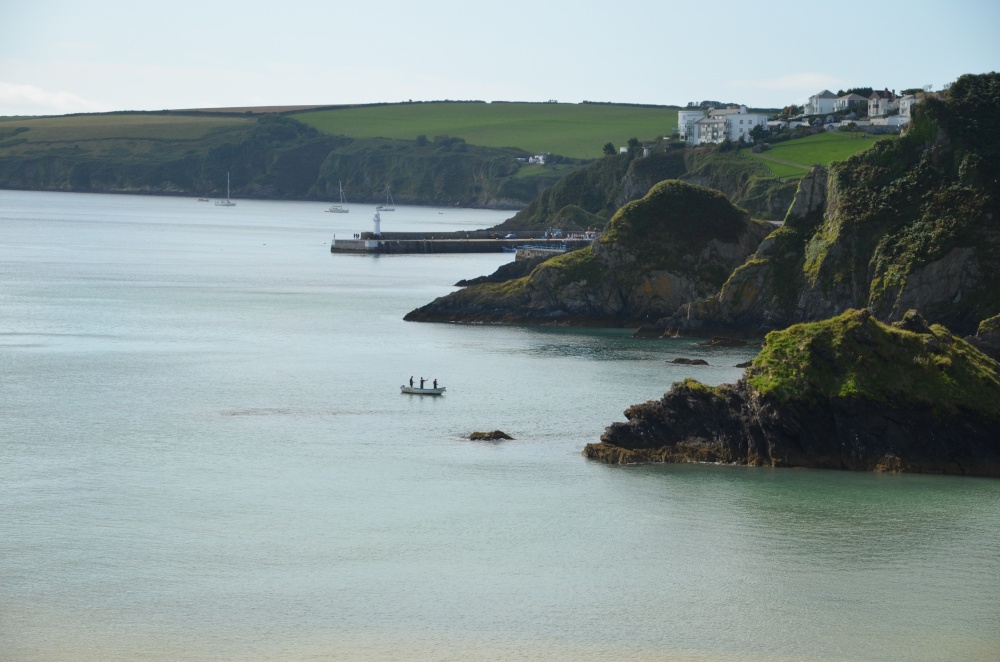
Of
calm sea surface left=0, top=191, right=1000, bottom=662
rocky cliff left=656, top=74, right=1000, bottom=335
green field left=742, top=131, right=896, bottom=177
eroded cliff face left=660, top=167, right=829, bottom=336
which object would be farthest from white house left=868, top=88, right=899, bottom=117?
calm sea surface left=0, top=191, right=1000, bottom=662

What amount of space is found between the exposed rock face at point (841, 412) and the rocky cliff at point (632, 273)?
44.3m

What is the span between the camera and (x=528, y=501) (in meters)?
43.4

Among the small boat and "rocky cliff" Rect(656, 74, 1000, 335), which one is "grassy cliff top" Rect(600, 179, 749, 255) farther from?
the small boat

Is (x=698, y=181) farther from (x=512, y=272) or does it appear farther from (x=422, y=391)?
(x=422, y=391)

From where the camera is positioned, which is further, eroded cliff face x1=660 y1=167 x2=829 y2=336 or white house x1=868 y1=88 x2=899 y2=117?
white house x1=868 y1=88 x2=899 y2=117

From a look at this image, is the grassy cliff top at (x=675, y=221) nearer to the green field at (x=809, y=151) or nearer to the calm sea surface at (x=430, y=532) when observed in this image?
the calm sea surface at (x=430, y=532)

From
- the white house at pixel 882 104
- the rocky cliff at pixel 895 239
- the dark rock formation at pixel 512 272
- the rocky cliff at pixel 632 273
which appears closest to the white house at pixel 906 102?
the white house at pixel 882 104

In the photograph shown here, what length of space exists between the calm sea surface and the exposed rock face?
108 cm

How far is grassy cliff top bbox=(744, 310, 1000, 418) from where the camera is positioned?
156ft

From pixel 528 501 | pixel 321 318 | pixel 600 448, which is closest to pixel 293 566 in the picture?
pixel 528 501

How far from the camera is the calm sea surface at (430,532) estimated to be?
31203mm

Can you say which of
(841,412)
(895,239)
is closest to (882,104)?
(895,239)

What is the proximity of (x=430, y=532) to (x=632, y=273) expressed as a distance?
56795mm

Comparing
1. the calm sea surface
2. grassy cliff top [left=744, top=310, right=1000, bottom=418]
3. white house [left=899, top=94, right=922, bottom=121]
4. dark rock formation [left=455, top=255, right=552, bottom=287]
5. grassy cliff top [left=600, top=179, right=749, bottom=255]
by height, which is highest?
white house [left=899, top=94, right=922, bottom=121]
